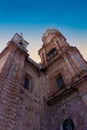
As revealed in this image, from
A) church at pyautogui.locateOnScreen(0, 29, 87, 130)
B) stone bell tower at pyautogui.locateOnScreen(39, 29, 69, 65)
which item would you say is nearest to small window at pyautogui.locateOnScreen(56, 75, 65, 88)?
church at pyautogui.locateOnScreen(0, 29, 87, 130)

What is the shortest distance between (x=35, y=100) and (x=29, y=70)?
4.04 metres

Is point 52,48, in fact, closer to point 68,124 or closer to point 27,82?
point 27,82

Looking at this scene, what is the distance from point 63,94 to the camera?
12250 millimetres

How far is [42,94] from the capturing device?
13.7 metres

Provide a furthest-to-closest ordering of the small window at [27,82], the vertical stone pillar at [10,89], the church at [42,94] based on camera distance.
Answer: the small window at [27,82]
the church at [42,94]
the vertical stone pillar at [10,89]

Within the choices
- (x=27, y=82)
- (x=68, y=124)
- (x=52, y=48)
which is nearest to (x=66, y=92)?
(x=68, y=124)

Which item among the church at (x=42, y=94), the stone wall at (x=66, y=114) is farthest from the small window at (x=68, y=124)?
the stone wall at (x=66, y=114)

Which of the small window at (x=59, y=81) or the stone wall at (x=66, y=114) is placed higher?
the small window at (x=59, y=81)

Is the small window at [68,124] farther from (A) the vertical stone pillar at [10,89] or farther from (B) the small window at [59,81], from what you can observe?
(B) the small window at [59,81]

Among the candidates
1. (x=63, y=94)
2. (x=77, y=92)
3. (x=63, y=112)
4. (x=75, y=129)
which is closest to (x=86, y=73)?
(x=77, y=92)

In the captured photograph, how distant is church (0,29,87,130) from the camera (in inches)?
366

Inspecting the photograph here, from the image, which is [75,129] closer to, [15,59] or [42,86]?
[42,86]

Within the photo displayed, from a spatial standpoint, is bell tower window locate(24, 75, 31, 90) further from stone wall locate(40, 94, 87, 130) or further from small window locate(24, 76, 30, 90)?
stone wall locate(40, 94, 87, 130)

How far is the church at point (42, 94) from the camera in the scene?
9.31 metres
